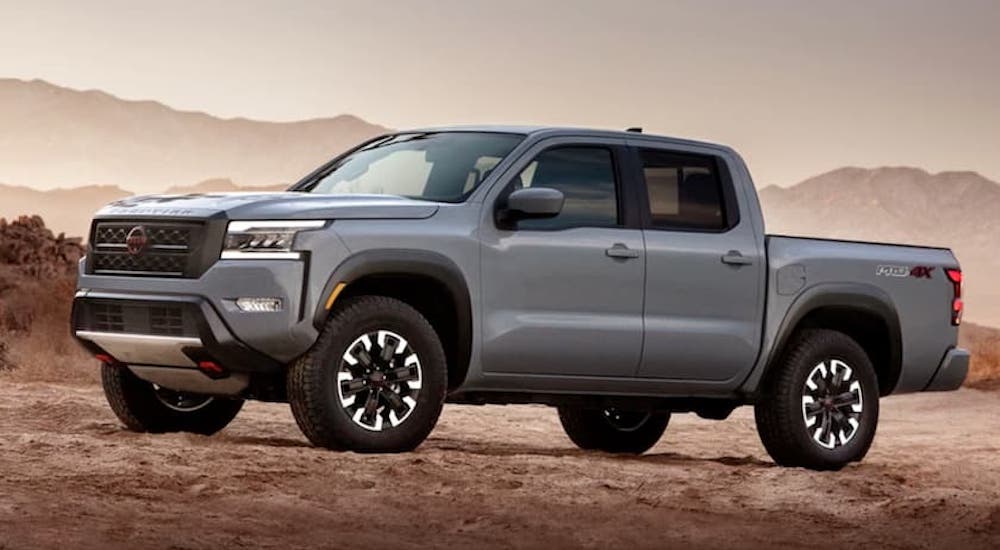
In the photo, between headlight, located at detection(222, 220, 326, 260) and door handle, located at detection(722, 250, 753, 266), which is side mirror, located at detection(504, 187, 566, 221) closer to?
headlight, located at detection(222, 220, 326, 260)

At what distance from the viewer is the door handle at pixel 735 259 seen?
41.8 feet

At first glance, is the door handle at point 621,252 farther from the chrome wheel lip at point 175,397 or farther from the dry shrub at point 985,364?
the dry shrub at point 985,364

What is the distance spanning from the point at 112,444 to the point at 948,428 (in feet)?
36.2

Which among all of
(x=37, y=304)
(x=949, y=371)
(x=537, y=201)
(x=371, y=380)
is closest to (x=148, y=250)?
(x=371, y=380)

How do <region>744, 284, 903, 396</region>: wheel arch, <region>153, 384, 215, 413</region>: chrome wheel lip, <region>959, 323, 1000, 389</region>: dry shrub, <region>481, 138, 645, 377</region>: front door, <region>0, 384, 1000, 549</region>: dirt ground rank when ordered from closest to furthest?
<region>0, 384, 1000, 549</region>: dirt ground
<region>481, 138, 645, 377</region>: front door
<region>153, 384, 215, 413</region>: chrome wheel lip
<region>744, 284, 903, 396</region>: wheel arch
<region>959, 323, 1000, 389</region>: dry shrub

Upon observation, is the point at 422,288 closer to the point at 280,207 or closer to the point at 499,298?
the point at 499,298

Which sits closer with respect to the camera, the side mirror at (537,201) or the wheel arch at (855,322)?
the side mirror at (537,201)

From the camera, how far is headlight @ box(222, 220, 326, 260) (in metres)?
11.0

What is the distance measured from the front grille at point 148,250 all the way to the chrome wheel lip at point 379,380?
3.44 feet

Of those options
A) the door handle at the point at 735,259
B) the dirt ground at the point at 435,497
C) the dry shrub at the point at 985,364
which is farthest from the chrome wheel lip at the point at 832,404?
the dry shrub at the point at 985,364

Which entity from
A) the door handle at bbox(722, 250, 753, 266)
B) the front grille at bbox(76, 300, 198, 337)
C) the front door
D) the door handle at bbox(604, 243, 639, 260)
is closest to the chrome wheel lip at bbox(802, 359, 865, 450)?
the door handle at bbox(722, 250, 753, 266)

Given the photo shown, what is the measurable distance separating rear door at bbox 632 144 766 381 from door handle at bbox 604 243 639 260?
156 mm

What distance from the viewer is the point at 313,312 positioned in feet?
36.2

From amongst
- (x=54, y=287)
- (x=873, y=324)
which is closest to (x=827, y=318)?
(x=873, y=324)
